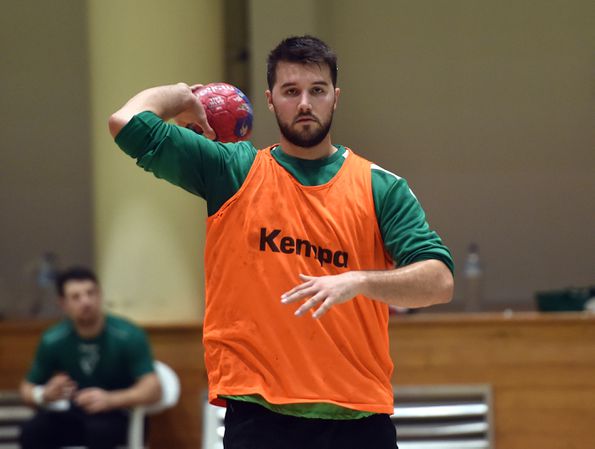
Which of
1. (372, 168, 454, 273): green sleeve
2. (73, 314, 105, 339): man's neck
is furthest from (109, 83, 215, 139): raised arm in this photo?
(73, 314, 105, 339): man's neck

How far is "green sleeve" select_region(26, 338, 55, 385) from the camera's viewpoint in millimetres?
5891

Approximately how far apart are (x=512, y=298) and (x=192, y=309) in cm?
257

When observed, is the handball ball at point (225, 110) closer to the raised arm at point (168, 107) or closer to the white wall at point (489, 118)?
the raised arm at point (168, 107)

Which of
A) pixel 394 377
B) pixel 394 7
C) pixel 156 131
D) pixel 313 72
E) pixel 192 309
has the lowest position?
pixel 394 377

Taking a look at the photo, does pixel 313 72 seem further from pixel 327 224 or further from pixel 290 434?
pixel 290 434

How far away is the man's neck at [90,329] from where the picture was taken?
232 inches

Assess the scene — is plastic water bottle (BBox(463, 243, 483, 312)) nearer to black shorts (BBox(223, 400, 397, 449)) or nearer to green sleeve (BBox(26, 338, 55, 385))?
green sleeve (BBox(26, 338, 55, 385))

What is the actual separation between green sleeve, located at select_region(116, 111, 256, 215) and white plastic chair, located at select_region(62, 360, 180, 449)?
10.3 feet

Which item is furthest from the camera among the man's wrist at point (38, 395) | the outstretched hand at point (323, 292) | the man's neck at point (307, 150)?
the man's wrist at point (38, 395)

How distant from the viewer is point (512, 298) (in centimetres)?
777

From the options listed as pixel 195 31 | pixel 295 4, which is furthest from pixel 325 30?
pixel 195 31

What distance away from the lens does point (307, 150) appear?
280cm

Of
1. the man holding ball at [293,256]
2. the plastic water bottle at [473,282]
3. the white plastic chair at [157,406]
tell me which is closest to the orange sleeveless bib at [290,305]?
the man holding ball at [293,256]

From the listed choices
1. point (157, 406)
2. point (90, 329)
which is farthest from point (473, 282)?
point (90, 329)
